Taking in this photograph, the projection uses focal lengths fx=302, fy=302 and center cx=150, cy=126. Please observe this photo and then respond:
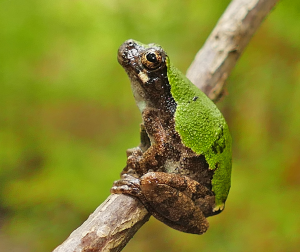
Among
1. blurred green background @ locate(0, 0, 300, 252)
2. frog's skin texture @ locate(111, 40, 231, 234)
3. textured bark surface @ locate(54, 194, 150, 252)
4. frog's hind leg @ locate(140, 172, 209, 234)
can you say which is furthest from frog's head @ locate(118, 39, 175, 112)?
blurred green background @ locate(0, 0, 300, 252)

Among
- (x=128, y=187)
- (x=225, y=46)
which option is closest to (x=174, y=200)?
(x=128, y=187)

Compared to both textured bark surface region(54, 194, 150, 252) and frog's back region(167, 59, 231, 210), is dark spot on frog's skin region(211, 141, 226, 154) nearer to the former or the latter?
frog's back region(167, 59, 231, 210)

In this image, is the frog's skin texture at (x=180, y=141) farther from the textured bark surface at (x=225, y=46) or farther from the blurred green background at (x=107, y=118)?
the blurred green background at (x=107, y=118)

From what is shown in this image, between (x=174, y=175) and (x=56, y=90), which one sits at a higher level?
(x=56, y=90)

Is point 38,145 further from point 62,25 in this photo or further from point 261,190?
point 261,190

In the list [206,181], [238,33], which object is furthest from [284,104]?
[206,181]

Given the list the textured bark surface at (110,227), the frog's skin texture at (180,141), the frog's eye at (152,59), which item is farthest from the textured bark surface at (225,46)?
the textured bark surface at (110,227)
